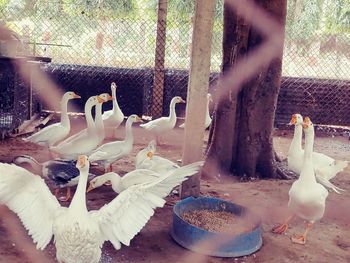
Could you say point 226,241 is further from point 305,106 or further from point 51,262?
point 305,106

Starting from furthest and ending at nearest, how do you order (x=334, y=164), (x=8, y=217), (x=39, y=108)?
(x=39, y=108), (x=334, y=164), (x=8, y=217)

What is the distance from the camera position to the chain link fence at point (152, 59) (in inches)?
369

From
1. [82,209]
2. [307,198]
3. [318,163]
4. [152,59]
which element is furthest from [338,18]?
[82,209]

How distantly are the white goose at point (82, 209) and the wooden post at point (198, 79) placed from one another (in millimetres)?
1498

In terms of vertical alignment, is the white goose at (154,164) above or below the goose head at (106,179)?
above

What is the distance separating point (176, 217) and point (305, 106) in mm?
6394

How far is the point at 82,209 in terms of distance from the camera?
3.14 m

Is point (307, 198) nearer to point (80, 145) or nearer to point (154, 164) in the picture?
point (154, 164)

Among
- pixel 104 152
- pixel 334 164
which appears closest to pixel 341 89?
pixel 334 164

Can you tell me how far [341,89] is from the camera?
9625 millimetres

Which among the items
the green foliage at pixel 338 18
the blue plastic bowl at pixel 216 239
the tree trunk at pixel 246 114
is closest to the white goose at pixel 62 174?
the blue plastic bowl at pixel 216 239

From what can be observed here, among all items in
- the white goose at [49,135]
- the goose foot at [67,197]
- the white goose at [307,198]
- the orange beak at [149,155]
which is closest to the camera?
the white goose at [307,198]

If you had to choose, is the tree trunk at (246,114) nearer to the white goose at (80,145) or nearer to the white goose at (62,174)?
the white goose at (80,145)

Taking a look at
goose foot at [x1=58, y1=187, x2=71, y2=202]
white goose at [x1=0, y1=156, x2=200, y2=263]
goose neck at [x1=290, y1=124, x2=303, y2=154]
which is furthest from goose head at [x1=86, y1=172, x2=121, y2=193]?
goose neck at [x1=290, y1=124, x2=303, y2=154]
